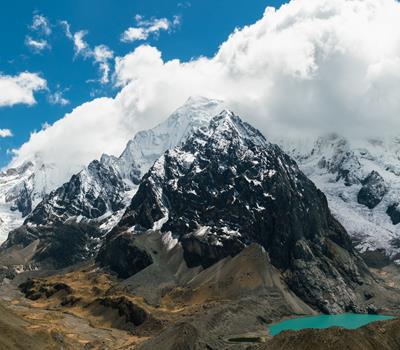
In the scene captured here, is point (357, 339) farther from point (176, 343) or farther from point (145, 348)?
point (145, 348)

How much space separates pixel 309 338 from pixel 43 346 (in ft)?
280

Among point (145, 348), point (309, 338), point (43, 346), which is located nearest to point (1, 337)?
point (43, 346)

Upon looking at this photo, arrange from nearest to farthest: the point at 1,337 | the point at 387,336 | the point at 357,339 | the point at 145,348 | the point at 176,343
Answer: the point at 357,339 → the point at 387,336 → the point at 1,337 → the point at 176,343 → the point at 145,348

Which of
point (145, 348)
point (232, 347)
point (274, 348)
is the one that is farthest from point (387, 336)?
point (145, 348)

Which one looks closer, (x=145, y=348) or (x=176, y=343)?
(x=176, y=343)

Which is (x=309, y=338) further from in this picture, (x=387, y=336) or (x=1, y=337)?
(x=1, y=337)

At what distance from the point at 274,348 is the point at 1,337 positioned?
7618 centimetres

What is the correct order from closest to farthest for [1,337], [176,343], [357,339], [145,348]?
1. [357,339]
2. [1,337]
3. [176,343]
4. [145,348]

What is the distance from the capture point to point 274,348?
496 feet

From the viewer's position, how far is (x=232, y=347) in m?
194

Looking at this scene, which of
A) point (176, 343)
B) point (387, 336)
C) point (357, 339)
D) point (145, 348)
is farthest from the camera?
point (145, 348)

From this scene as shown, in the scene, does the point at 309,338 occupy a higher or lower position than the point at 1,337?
lower

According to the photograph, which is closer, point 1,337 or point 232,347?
point 1,337

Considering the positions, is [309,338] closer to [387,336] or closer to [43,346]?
[387,336]
